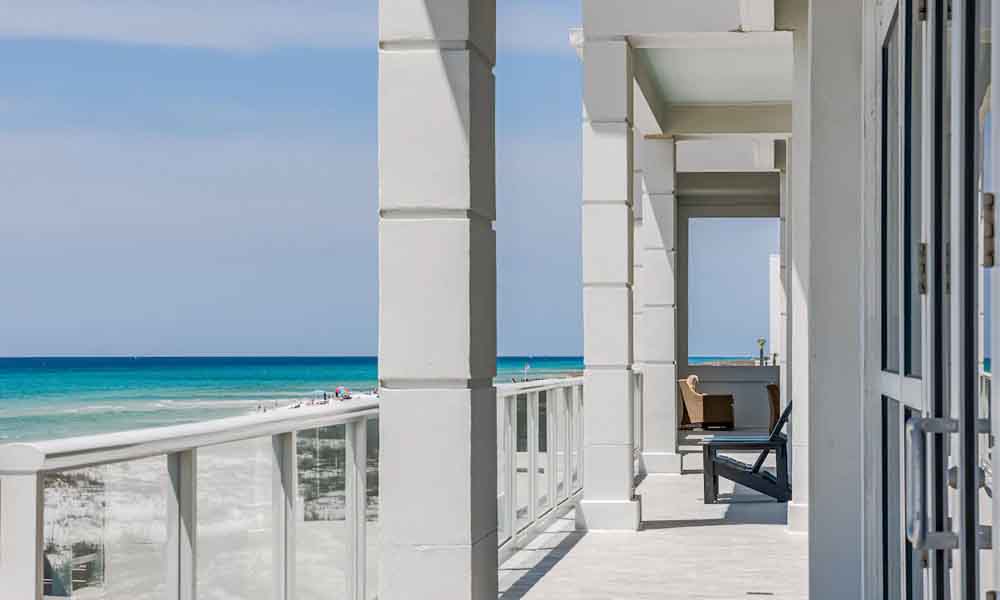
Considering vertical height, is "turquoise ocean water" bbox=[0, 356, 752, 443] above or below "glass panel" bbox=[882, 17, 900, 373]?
below

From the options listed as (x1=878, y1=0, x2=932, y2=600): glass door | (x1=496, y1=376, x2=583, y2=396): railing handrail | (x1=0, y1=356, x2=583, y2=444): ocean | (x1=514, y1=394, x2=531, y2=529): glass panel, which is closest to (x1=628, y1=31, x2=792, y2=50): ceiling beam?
(x1=496, y1=376, x2=583, y2=396): railing handrail

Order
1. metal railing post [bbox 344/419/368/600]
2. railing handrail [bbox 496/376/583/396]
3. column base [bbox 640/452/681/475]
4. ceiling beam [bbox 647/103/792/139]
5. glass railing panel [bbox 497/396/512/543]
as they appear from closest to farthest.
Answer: metal railing post [bbox 344/419/368/600]
railing handrail [bbox 496/376/583/396]
glass railing panel [bbox 497/396/512/543]
column base [bbox 640/452/681/475]
ceiling beam [bbox 647/103/792/139]

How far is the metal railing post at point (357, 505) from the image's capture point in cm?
420

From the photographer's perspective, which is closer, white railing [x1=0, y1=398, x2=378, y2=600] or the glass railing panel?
white railing [x1=0, y1=398, x2=378, y2=600]

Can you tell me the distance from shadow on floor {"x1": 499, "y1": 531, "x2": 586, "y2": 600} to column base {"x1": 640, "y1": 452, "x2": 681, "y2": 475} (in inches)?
173

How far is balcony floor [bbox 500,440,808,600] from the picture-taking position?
21.7 feet

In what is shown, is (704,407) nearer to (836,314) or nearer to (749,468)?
(749,468)

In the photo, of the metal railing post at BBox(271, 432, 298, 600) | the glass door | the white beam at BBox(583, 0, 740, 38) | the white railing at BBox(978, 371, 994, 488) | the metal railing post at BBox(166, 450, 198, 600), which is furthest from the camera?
the white beam at BBox(583, 0, 740, 38)

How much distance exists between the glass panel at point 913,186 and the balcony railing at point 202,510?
1569mm

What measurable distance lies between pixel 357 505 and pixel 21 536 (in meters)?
1.91

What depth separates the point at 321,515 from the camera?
396 cm

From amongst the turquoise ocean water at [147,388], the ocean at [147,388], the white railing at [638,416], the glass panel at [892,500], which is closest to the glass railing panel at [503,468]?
the glass panel at [892,500]

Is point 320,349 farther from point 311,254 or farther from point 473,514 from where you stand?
point 473,514

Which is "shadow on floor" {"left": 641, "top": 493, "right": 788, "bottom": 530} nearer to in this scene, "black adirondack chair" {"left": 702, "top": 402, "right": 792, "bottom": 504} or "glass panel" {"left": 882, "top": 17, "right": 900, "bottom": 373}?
"black adirondack chair" {"left": 702, "top": 402, "right": 792, "bottom": 504}
